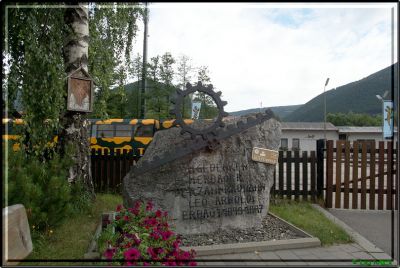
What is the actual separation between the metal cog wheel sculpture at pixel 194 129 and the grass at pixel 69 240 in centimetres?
209

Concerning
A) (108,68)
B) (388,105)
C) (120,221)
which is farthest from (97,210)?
(388,105)

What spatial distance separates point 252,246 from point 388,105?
35.0 ft

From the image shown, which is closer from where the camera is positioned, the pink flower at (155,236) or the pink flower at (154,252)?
the pink flower at (154,252)

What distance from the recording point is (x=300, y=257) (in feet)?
14.0

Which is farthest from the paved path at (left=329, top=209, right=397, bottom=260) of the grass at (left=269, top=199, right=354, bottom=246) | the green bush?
the green bush

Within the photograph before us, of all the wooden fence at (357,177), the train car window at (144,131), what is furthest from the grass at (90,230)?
the train car window at (144,131)

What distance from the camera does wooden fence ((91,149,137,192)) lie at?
8.39m

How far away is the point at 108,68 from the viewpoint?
9000mm

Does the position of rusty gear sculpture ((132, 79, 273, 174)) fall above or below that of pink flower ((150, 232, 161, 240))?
above

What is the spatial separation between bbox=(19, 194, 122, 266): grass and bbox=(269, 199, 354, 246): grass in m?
3.30

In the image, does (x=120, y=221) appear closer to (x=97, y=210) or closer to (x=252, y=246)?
(x=252, y=246)

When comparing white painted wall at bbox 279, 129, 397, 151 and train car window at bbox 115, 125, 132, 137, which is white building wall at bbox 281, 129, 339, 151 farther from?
train car window at bbox 115, 125, 132, 137

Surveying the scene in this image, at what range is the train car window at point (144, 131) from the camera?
1762 centimetres

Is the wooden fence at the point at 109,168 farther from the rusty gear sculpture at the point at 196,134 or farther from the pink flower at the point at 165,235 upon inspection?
the pink flower at the point at 165,235
